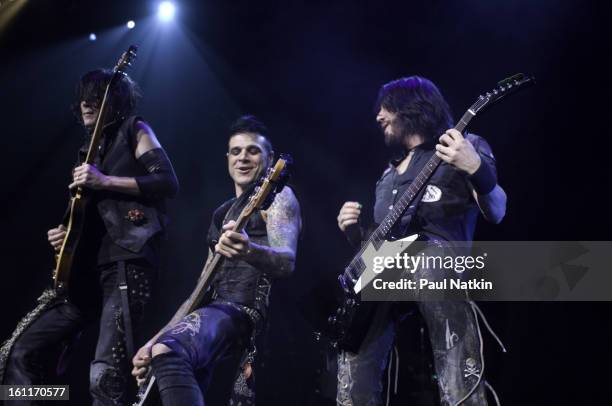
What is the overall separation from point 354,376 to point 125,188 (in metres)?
1.60

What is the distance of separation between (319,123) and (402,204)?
7.61 feet

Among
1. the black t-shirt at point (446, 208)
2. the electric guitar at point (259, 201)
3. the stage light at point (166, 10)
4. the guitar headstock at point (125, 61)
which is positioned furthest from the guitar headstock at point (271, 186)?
the stage light at point (166, 10)

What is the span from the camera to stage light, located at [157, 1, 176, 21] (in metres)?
5.53

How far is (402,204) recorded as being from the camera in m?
2.88

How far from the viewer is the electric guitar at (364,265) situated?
109 inches

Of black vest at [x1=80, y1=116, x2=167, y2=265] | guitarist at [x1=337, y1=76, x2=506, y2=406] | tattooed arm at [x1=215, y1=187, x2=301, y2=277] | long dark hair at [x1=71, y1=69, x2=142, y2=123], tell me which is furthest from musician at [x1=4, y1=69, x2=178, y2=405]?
guitarist at [x1=337, y1=76, x2=506, y2=406]

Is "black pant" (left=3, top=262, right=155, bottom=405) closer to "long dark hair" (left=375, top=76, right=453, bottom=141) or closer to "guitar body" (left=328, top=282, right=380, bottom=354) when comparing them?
"guitar body" (left=328, top=282, right=380, bottom=354)

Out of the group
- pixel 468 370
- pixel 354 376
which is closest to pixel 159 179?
pixel 354 376

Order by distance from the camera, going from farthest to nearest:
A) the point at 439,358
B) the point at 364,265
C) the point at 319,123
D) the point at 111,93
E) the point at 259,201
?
1. the point at 319,123
2. the point at 111,93
3. the point at 259,201
4. the point at 364,265
5. the point at 439,358

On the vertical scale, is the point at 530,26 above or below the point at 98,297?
above

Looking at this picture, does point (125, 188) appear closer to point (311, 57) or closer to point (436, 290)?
point (436, 290)

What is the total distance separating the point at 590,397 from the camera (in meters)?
3.63

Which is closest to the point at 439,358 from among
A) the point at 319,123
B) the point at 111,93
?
the point at 111,93

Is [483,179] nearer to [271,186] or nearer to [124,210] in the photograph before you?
[271,186]
